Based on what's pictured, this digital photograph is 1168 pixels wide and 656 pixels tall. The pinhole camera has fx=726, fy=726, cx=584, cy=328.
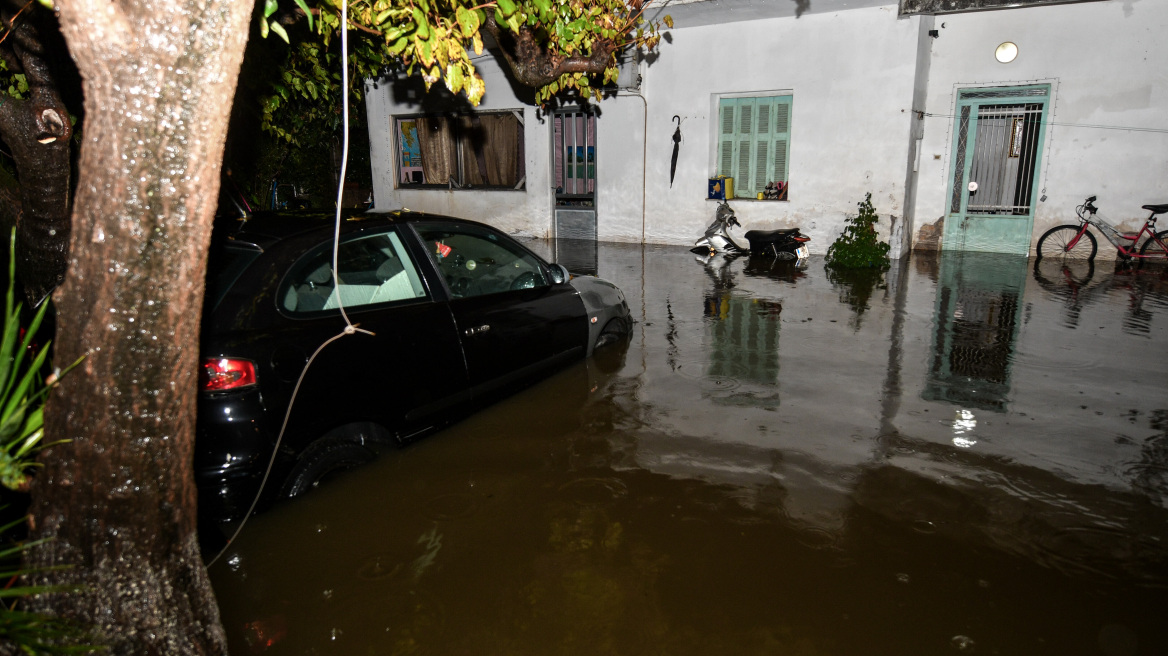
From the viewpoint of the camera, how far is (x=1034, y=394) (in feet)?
17.7

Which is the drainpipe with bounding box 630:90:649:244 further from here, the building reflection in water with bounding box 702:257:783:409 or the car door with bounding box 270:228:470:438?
the car door with bounding box 270:228:470:438

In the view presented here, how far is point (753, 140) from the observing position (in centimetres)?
1304

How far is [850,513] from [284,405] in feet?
9.28

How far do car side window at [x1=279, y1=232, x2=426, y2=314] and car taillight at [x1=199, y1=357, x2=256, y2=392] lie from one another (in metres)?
0.42

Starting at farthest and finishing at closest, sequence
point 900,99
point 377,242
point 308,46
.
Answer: point 900,99 → point 308,46 → point 377,242

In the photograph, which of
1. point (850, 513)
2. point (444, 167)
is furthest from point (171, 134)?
point (444, 167)

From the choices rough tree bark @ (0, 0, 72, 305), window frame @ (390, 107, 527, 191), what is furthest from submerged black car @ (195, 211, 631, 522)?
window frame @ (390, 107, 527, 191)

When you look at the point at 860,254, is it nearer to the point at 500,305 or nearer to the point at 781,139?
the point at 781,139

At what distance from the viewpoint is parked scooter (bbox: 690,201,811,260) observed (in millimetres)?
12195

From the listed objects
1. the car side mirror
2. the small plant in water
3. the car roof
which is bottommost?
the small plant in water

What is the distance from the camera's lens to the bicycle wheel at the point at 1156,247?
10.9 metres

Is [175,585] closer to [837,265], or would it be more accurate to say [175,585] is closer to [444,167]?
[837,265]

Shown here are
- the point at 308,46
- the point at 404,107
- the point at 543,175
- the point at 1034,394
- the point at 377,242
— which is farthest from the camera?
the point at 404,107

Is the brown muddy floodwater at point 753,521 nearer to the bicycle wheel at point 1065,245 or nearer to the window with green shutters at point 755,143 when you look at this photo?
the bicycle wheel at point 1065,245
